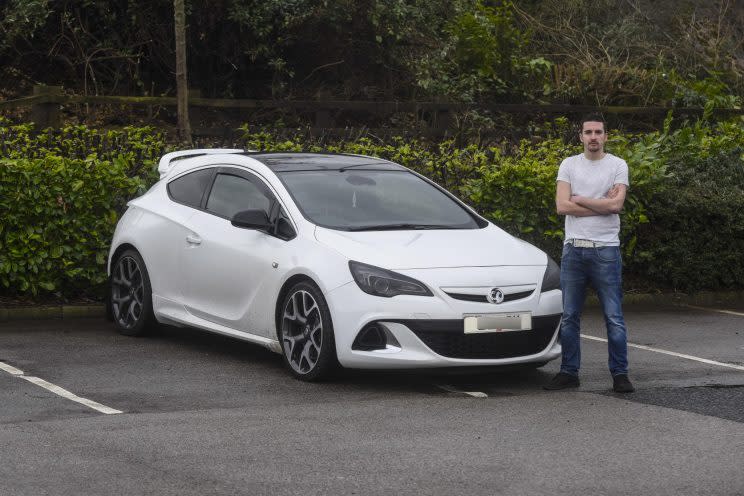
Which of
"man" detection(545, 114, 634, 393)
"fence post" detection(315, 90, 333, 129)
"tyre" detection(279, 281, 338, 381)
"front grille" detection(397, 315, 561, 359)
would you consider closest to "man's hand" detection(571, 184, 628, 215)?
"man" detection(545, 114, 634, 393)

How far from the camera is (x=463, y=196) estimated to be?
45.1 feet

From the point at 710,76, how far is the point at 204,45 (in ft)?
30.4

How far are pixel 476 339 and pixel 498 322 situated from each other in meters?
0.18

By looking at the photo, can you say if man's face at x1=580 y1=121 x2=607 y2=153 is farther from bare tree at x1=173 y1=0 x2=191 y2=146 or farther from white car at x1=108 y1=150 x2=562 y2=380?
bare tree at x1=173 y1=0 x2=191 y2=146

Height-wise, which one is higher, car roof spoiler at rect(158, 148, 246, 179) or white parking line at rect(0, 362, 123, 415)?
car roof spoiler at rect(158, 148, 246, 179)

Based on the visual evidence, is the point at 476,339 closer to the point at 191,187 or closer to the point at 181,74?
the point at 191,187

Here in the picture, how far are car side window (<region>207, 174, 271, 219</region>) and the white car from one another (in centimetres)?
1

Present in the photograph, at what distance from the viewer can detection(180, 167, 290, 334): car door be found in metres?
9.49

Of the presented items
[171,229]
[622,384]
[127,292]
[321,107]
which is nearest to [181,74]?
[321,107]

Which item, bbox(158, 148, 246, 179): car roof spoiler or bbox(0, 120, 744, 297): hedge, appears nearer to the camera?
bbox(158, 148, 246, 179): car roof spoiler

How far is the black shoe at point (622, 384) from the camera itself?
892 centimetres

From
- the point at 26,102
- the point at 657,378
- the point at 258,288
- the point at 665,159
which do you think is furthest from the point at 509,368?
the point at 26,102

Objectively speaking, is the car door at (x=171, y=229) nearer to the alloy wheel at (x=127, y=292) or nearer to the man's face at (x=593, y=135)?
the alloy wheel at (x=127, y=292)

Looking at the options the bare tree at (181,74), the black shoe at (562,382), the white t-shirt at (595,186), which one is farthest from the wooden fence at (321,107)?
the black shoe at (562,382)
